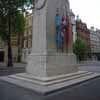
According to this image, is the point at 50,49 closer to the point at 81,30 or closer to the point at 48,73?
the point at 48,73

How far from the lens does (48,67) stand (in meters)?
7.95

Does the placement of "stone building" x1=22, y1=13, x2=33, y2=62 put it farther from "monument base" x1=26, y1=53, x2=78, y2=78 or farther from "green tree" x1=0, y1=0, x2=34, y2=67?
"monument base" x1=26, y1=53, x2=78, y2=78

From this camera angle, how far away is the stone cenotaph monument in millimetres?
8016

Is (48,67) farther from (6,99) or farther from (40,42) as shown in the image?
(6,99)

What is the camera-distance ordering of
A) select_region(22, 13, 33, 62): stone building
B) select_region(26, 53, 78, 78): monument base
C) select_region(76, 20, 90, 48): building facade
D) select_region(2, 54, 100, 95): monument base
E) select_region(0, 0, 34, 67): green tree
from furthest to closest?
1. select_region(76, 20, 90, 48): building facade
2. select_region(22, 13, 33, 62): stone building
3. select_region(0, 0, 34, 67): green tree
4. select_region(26, 53, 78, 78): monument base
5. select_region(2, 54, 100, 95): monument base

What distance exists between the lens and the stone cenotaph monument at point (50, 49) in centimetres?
802

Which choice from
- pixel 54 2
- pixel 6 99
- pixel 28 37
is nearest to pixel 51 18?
pixel 54 2

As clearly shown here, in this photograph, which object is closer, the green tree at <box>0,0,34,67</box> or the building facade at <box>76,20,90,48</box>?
the green tree at <box>0,0,34,67</box>

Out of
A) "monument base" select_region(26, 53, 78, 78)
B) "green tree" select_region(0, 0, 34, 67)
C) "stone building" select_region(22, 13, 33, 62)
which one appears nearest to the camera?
"monument base" select_region(26, 53, 78, 78)

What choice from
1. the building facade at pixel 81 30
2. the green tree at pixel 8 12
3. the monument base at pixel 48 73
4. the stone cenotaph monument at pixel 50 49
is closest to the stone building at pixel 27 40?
the green tree at pixel 8 12

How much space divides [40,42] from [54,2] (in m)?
3.20

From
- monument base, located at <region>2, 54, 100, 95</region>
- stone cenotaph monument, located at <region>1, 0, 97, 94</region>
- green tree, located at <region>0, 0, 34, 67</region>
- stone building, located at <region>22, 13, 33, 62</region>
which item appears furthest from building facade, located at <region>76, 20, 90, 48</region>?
monument base, located at <region>2, 54, 100, 95</region>

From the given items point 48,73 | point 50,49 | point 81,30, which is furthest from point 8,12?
point 81,30

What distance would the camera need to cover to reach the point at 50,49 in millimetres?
8617
